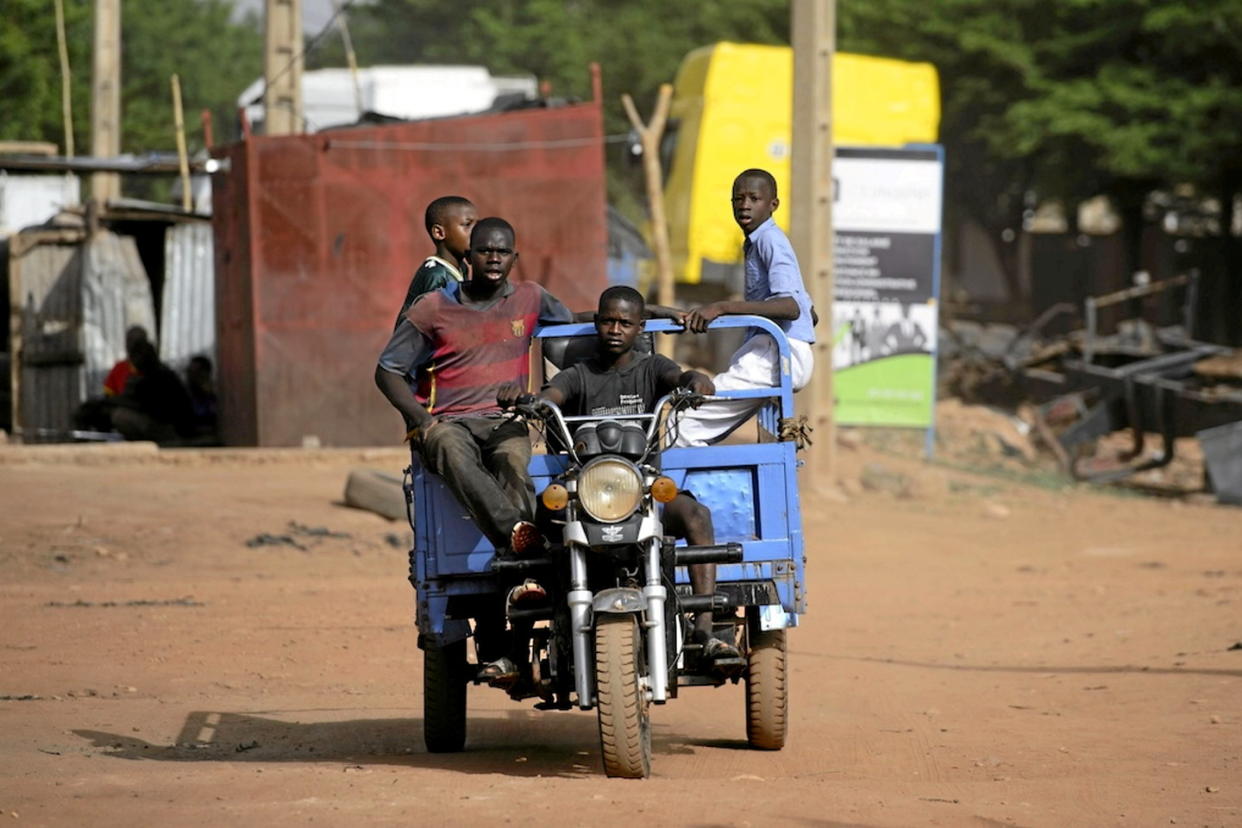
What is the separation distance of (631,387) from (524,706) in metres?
2.57

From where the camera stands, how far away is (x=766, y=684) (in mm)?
6566

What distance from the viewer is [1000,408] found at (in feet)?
84.2

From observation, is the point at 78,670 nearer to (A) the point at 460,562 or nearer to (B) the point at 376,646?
(B) the point at 376,646

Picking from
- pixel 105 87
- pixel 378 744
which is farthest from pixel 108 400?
pixel 378 744

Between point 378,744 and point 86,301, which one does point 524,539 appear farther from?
point 86,301

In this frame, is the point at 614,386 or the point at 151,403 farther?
the point at 151,403

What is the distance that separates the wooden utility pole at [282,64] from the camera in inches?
688

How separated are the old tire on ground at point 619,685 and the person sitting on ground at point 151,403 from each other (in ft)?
41.8

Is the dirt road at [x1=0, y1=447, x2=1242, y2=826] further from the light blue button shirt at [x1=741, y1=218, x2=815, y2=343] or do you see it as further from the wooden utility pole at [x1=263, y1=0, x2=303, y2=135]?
the wooden utility pole at [x1=263, y1=0, x2=303, y2=135]

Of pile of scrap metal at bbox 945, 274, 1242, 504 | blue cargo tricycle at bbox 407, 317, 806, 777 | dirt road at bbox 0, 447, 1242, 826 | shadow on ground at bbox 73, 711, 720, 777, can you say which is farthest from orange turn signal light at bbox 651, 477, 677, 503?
pile of scrap metal at bbox 945, 274, 1242, 504

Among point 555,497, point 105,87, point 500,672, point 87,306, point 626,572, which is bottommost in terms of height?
point 500,672

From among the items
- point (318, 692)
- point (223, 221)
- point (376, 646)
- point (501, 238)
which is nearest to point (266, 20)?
point (223, 221)

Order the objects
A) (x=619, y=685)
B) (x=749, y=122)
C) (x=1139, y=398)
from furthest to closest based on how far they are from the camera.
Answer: (x=749, y=122), (x=1139, y=398), (x=619, y=685)

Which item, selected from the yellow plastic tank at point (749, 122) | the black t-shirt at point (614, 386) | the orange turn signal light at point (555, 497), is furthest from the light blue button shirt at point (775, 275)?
the yellow plastic tank at point (749, 122)
